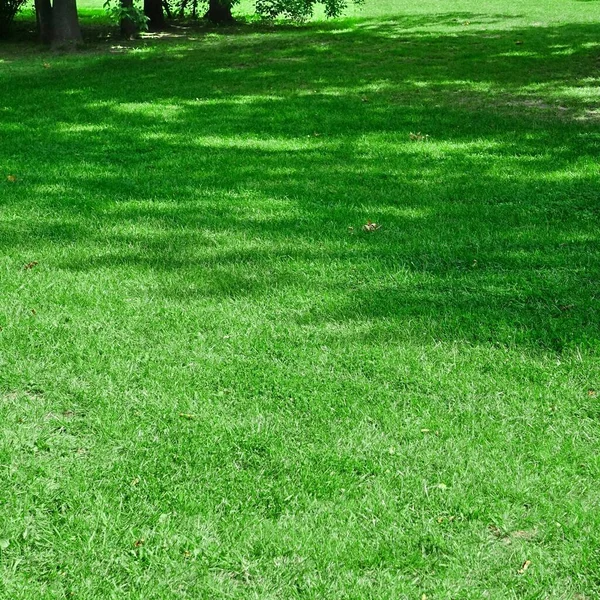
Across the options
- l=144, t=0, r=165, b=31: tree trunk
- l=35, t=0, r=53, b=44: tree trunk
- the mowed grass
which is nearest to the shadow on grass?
the mowed grass

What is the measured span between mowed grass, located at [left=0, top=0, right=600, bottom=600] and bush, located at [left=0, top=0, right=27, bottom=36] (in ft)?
37.3

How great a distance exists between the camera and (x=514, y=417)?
12.3ft

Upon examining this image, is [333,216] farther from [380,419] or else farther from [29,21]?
[29,21]

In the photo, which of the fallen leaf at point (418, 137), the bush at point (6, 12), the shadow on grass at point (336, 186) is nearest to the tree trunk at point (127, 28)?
the bush at point (6, 12)

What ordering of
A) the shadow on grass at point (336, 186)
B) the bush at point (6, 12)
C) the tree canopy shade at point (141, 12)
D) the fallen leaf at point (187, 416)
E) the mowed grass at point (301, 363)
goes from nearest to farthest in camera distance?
1. the mowed grass at point (301, 363)
2. the fallen leaf at point (187, 416)
3. the shadow on grass at point (336, 186)
4. the tree canopy shade at point (141, 12)
5. the bush at point (6, 12)

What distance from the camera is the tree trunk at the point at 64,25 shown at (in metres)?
16.2

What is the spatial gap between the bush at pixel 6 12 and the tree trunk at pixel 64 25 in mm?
3277

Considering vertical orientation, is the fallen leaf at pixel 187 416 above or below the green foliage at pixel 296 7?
below

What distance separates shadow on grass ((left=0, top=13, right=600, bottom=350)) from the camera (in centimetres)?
502

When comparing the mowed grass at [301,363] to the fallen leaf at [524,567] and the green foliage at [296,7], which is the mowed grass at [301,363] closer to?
the fallen leaf at [524,567]

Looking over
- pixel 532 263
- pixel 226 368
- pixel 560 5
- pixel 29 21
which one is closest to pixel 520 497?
pixel 226 368

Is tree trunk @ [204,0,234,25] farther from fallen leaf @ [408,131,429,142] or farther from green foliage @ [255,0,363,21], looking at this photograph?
fallen leaf @ [408,131,429,142]

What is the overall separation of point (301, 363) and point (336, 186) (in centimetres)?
328

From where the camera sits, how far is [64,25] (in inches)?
644
